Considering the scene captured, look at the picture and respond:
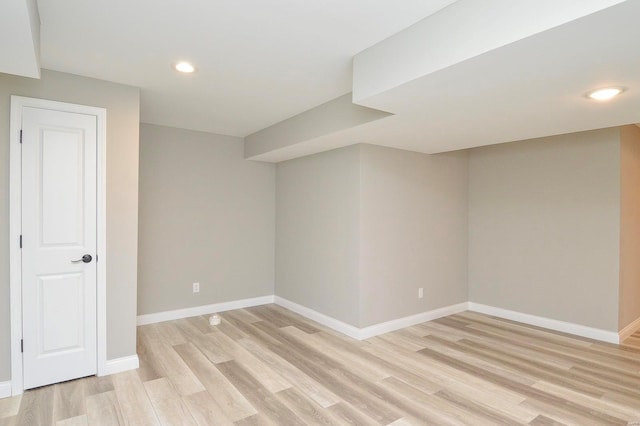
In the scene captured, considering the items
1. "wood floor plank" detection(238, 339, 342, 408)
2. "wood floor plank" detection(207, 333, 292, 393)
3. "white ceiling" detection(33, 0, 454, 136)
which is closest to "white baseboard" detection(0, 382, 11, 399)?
"wood floor plank" detection(207, 333, 292, 393)

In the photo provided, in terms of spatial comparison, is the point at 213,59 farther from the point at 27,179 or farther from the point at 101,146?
the point at 27,179

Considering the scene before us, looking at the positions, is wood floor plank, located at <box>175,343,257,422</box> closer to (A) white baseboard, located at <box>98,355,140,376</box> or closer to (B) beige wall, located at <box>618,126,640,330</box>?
(A) white baseboard, located at <box>98,355,140,376</box>

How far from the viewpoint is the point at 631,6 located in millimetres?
1303

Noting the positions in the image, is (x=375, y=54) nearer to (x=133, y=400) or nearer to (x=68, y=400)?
(x=133, y=400)

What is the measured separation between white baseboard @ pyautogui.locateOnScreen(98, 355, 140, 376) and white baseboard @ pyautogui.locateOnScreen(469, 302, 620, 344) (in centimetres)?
418

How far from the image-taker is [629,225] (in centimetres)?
392

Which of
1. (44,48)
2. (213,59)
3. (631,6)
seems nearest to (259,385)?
(213,59)

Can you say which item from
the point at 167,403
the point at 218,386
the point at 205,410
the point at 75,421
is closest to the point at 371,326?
the point at 218,386

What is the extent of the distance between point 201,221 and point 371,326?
2.53 m

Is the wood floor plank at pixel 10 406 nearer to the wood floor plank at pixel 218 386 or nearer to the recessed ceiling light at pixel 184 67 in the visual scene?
the wood floor plank at pixel 218 386

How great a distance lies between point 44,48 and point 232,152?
2.66 meters

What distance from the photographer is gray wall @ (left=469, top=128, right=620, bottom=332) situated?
3.82 m

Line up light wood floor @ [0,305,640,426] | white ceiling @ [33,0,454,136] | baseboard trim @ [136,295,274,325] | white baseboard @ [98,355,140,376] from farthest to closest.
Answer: baseboard trim @ [136,295,274,325]
white baseboard @ [98,355,140,376]
light wood floor @ [0,305,640,426]
white ceiling @ [33,0,454,136]

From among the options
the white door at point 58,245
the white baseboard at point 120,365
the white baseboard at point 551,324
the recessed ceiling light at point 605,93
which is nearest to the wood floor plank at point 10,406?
the white door at point 58,245
